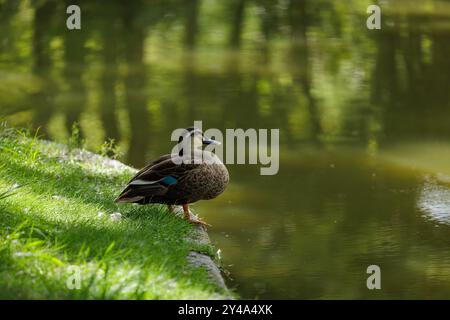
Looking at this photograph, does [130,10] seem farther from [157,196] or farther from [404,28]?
[157,196]

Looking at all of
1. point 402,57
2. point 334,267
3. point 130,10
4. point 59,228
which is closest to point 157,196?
point 59,228

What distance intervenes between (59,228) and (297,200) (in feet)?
12.9

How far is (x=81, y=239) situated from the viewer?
20.2 feet

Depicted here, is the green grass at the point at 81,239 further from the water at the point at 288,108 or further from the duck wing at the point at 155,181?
the water at the point at 288,108

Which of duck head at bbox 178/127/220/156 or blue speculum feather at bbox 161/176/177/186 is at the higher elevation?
duck head at bbox 178/127/220/156

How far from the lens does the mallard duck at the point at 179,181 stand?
7301 millimetres

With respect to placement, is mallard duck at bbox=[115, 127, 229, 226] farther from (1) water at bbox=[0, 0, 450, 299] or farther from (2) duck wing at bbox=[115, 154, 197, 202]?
(1) water at bbox=[0, 0, 450, 299]

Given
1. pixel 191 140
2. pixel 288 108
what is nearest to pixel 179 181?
pixel 191 140

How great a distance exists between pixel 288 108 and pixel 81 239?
857 centimetres

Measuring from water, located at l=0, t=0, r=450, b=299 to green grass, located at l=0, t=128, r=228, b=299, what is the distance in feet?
3.02

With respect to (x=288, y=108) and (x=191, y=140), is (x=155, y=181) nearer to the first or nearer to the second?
(x=191, y=140)

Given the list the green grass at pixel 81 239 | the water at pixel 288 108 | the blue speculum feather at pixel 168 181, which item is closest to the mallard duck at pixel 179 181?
the blue speculum feather at pixel 168 181

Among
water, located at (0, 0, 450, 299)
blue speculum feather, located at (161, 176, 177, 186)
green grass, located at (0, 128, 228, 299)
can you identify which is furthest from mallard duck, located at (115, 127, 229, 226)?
water, located at (0, 0, 450, 299)

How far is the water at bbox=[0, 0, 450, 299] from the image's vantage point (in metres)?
8.05
